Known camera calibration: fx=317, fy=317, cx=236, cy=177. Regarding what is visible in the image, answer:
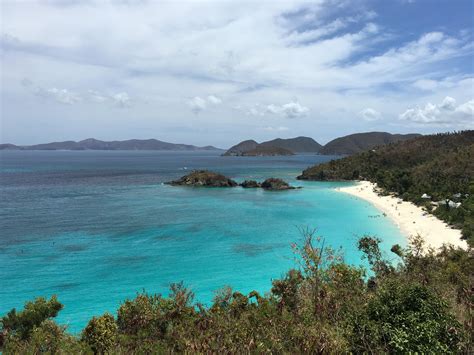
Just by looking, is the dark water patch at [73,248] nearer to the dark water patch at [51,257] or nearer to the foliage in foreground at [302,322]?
the dark water patch at [51,257]

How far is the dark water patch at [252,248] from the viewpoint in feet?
138

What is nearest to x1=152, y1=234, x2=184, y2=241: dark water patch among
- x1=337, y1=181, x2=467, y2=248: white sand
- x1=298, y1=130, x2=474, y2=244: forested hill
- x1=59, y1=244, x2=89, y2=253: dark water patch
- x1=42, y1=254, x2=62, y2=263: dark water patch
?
x1=59, y1=244, x2=89, y2=253: dark water patch

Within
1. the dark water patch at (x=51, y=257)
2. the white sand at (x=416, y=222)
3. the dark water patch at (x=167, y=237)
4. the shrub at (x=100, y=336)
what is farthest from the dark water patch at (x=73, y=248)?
the white sand at (x=416, y=222)

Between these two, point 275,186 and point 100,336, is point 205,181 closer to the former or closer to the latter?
point 275,186

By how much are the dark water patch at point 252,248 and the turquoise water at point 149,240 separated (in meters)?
0.13

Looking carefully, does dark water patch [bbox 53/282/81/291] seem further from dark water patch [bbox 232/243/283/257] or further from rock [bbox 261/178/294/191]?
rock [bbox 261/178/294/191]

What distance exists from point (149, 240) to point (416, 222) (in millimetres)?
44376

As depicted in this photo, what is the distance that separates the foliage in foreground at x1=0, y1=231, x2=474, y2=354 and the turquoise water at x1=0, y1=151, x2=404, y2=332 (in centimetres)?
827

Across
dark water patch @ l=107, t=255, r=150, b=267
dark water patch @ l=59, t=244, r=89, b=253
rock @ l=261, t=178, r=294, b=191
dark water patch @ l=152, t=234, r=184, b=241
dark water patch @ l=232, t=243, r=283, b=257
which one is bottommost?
dark water patch @ l=232, t=243, r=283, b=257

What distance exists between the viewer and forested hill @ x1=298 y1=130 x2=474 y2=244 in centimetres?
5703

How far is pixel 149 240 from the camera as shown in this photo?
46469mm

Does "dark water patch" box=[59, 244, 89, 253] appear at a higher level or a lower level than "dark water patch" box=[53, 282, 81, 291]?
higher

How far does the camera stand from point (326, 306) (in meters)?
16.8

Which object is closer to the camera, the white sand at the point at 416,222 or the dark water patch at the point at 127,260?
the dark water patch at the point at 127,260
